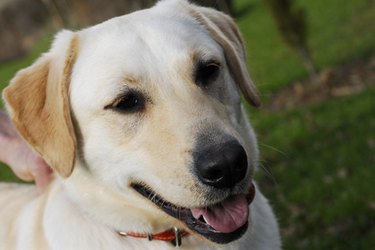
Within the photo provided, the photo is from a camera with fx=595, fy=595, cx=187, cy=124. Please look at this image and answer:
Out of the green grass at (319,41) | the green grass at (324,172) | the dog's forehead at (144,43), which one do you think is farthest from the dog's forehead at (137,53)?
the green grass at (319,41)

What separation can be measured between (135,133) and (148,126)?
0.07 m

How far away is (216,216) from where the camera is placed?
2.88 meters

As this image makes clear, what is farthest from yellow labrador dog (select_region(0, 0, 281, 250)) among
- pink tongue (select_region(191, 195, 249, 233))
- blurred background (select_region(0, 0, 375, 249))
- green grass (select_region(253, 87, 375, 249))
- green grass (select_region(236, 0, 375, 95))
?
green grass (select_region(236, 0, 375, 95))

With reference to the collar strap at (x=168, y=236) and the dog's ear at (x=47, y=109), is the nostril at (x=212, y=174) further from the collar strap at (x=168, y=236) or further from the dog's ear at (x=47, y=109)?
the dog's ear at (x=47, y=109)

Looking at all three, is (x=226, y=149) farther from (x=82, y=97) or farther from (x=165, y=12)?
(x=165, y=12)

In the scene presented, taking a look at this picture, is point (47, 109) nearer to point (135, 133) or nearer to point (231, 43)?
point (135, 133)

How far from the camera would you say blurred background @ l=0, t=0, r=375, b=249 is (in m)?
5.30

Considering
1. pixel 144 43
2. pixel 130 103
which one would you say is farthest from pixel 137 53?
pixel 130 103

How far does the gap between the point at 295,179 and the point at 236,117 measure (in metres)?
3.19

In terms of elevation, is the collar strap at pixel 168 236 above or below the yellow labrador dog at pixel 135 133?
below

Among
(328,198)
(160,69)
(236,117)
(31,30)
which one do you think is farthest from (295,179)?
(31,30)

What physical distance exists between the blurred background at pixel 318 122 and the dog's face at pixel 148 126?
2.53 feet

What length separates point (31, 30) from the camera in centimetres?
2827

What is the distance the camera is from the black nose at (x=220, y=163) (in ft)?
8.47
